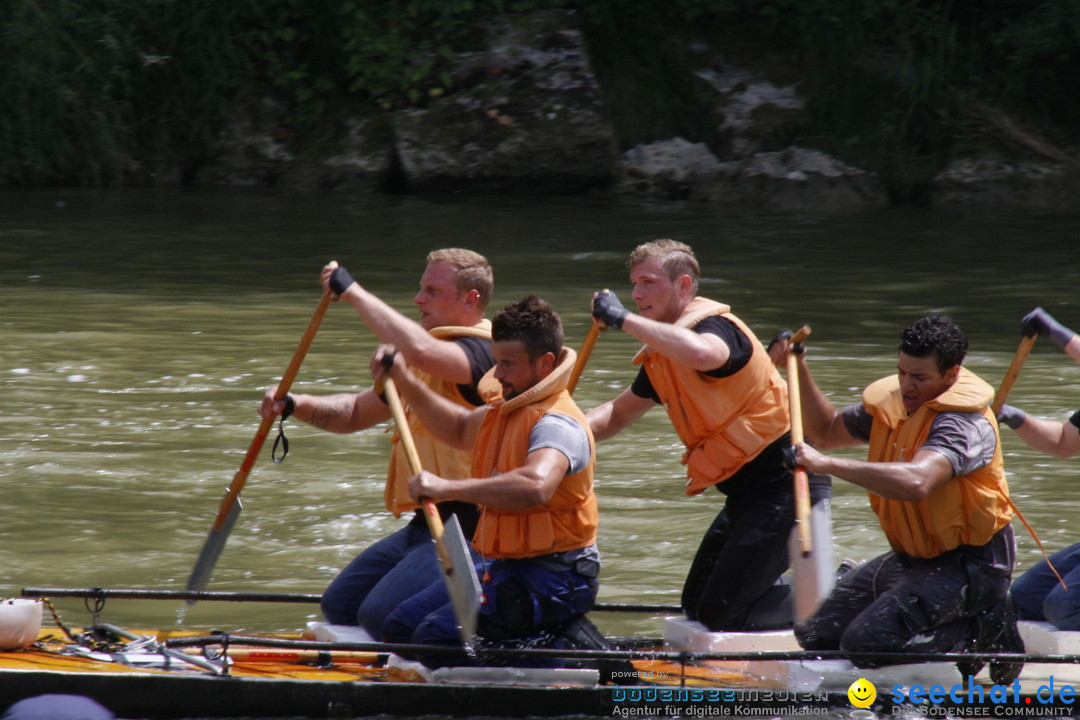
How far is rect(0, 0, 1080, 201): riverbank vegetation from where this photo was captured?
17.6m

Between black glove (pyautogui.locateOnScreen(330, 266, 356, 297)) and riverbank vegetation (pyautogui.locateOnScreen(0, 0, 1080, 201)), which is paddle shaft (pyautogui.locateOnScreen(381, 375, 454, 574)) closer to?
black glove (pyautogui.locateOnScreen(330, 266, 356, 297))

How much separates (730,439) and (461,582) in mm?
1071

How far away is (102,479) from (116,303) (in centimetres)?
486

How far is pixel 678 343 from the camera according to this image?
464 centimetres

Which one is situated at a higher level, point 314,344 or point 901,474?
point 901,474

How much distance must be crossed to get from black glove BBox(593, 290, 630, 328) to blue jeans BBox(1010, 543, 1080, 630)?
1821 mm

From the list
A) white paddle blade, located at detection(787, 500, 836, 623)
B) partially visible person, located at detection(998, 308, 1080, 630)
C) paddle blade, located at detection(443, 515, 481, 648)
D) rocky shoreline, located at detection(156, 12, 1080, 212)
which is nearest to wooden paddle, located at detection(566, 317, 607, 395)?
paddle blade, located at detection(443, 515, 481, 648)

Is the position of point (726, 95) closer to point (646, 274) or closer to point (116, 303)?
point (116, 303)

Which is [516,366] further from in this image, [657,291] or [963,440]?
[963,440]

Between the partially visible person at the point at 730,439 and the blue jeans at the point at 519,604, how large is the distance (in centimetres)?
60

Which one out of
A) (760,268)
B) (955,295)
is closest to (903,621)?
(955,295)

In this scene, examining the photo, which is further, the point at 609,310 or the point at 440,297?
the point at 440,297

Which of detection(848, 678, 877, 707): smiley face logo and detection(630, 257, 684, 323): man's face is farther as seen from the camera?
detection(630, 257, 684, 323): man's face

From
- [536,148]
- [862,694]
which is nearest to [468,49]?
[536,148]
